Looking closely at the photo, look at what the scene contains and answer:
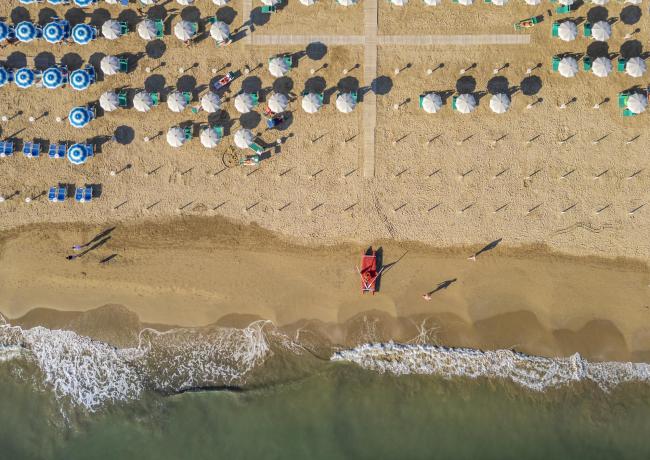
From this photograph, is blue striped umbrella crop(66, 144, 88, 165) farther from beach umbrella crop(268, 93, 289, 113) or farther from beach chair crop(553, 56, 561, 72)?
beach chair crop(553, 56, 561, 72)

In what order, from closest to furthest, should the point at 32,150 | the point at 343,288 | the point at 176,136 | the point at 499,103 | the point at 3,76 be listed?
1. the point at 499,103
2. the point at 176,136
3. the point at 3,76
4. the point at 32,150
5. the point at 343,288

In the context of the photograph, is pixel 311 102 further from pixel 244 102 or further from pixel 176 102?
pixel 176 102

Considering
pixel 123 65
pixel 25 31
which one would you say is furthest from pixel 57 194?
pixel 25 31

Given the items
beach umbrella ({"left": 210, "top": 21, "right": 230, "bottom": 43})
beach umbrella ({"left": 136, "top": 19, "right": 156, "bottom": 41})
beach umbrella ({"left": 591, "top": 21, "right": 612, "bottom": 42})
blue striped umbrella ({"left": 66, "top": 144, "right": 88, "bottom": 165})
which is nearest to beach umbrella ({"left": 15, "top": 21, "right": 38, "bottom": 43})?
beach umbrella ({"left": 136, "top": 19, "right": 156, "bottom": 41})

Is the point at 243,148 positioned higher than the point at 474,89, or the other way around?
the point at 474,89

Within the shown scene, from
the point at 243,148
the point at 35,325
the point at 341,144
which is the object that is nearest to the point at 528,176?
the point at 341,144

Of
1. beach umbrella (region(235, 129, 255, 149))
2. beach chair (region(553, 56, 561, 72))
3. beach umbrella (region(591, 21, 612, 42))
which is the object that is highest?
beach umbrella (region(591, 21, 612, 42))

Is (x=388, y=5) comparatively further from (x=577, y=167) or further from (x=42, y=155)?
(x=42, y=155)
